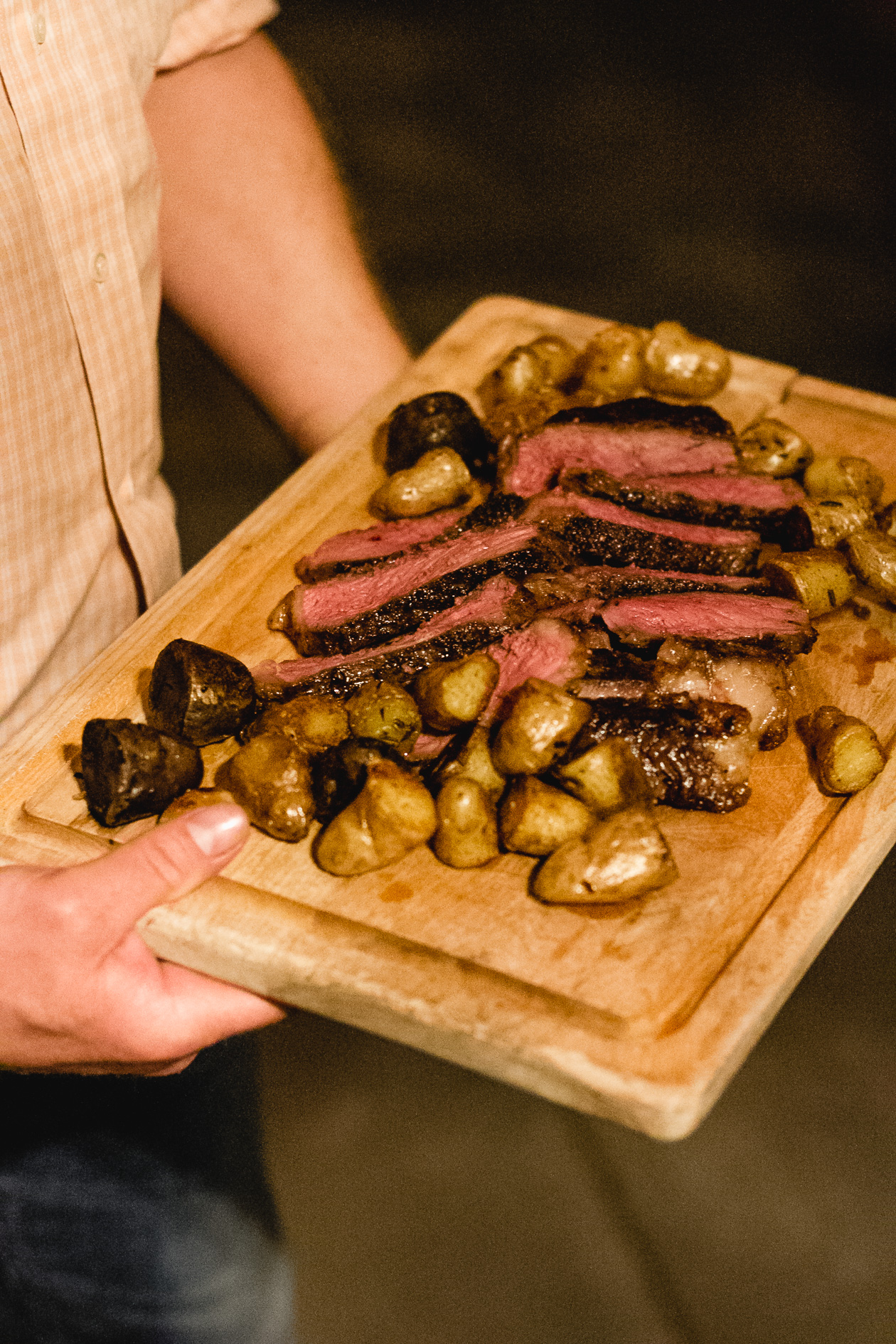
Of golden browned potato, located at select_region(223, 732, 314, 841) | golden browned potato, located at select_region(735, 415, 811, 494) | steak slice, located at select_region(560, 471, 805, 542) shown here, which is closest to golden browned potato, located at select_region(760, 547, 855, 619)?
steak slice, located at select_region(560, 471, 805, 542)

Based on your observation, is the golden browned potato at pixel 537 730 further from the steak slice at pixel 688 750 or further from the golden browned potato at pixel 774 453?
the golden browned potato at pixel 774 453

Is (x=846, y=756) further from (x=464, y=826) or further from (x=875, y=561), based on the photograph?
(x=464, y=826)

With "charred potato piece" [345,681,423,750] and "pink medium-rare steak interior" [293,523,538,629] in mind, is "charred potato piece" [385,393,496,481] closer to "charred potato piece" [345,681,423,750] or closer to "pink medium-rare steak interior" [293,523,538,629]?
"pink medium-rare steak interior" [293,523,538,629]

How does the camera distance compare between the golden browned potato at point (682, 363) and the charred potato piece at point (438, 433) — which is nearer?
the charred potato piece at point (438, 433)

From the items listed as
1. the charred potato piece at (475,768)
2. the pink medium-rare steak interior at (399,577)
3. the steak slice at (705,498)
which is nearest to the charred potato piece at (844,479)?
the steak slice at (705,498)

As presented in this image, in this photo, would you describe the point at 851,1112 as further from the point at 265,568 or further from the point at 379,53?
the point at 379,53

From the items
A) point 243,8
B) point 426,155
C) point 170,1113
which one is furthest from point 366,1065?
point 426,155
